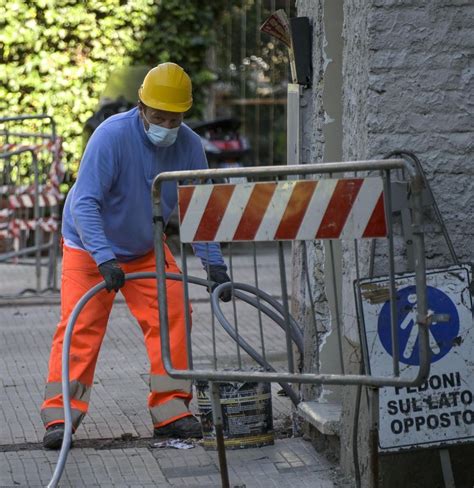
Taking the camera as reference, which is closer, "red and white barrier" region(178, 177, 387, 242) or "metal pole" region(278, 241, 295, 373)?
"red and white barrier" region(178, 177, 387, 242)

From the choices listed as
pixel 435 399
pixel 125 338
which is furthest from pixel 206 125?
pixel 435 399

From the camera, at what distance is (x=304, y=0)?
6410 millimetres

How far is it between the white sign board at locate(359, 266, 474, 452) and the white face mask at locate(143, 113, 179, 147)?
60.6 inches

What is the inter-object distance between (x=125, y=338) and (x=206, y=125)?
5.68 m

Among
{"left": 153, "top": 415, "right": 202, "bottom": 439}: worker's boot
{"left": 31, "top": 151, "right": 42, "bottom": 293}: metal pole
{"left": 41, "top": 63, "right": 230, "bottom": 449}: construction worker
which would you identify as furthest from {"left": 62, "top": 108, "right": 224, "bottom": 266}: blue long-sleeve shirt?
{"left": 31, "top": 151, "right": 42, "bottom": 293}: metal pole

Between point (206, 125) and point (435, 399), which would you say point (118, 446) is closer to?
point (435, 399)

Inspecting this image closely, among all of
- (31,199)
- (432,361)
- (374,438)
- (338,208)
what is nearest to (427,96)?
(338,208)

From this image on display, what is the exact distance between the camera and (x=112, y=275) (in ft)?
19.2

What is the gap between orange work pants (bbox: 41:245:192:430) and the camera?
624 centimetres

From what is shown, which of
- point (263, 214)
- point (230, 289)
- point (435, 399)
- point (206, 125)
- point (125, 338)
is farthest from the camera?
point (206, 125)

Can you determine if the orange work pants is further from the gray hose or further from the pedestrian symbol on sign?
the pedestrian symbol on sign

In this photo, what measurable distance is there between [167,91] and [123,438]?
1646mm

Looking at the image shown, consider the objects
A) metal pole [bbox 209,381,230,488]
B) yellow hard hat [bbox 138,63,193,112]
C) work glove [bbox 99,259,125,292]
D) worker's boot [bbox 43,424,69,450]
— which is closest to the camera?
metal pole [bbox 209,381,230,488]

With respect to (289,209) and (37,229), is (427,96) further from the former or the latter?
(37,229)
